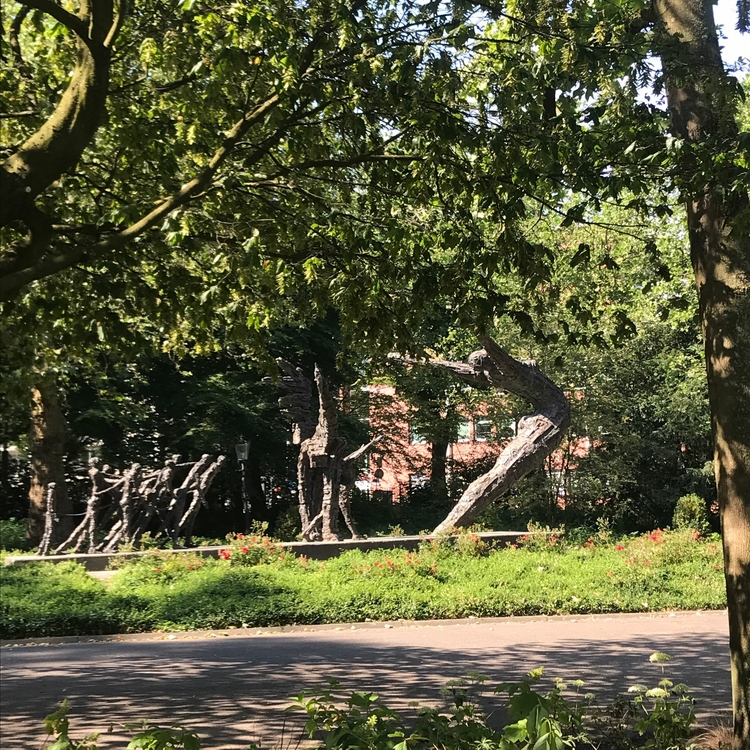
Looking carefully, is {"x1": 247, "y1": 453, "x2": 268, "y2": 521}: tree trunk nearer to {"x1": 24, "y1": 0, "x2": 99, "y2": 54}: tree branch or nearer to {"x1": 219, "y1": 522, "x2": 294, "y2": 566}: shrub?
{"x1": 219, "y1": 522, "x2": 294, "y2": 566}: shrub

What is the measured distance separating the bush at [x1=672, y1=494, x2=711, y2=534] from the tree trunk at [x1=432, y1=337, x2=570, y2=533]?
4.11 meters

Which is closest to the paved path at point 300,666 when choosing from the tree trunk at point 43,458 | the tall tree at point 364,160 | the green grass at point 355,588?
the green grass at point 355,588

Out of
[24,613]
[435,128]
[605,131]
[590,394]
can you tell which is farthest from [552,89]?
[590,394]

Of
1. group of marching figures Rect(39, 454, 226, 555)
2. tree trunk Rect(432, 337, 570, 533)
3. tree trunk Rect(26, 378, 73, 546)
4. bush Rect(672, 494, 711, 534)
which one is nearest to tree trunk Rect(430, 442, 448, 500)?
bush Rect(672, 494, 711, 534)

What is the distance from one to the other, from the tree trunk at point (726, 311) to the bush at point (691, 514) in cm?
1715

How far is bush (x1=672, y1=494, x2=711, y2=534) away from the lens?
2111 cm

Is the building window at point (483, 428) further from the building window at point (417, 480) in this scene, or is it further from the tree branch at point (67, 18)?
the tree branch at point (67, 18)

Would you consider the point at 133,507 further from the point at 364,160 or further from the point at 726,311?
the point at 726,311

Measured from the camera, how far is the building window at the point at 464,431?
32.2m

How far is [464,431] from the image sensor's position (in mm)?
34625

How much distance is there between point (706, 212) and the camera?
5035mm

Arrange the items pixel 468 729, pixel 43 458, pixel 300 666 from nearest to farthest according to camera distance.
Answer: pixel 468 729 < pixel 300 666 < pixel 43 458

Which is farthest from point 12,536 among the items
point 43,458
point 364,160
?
point 364,160

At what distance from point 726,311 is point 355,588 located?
959 centimetres
